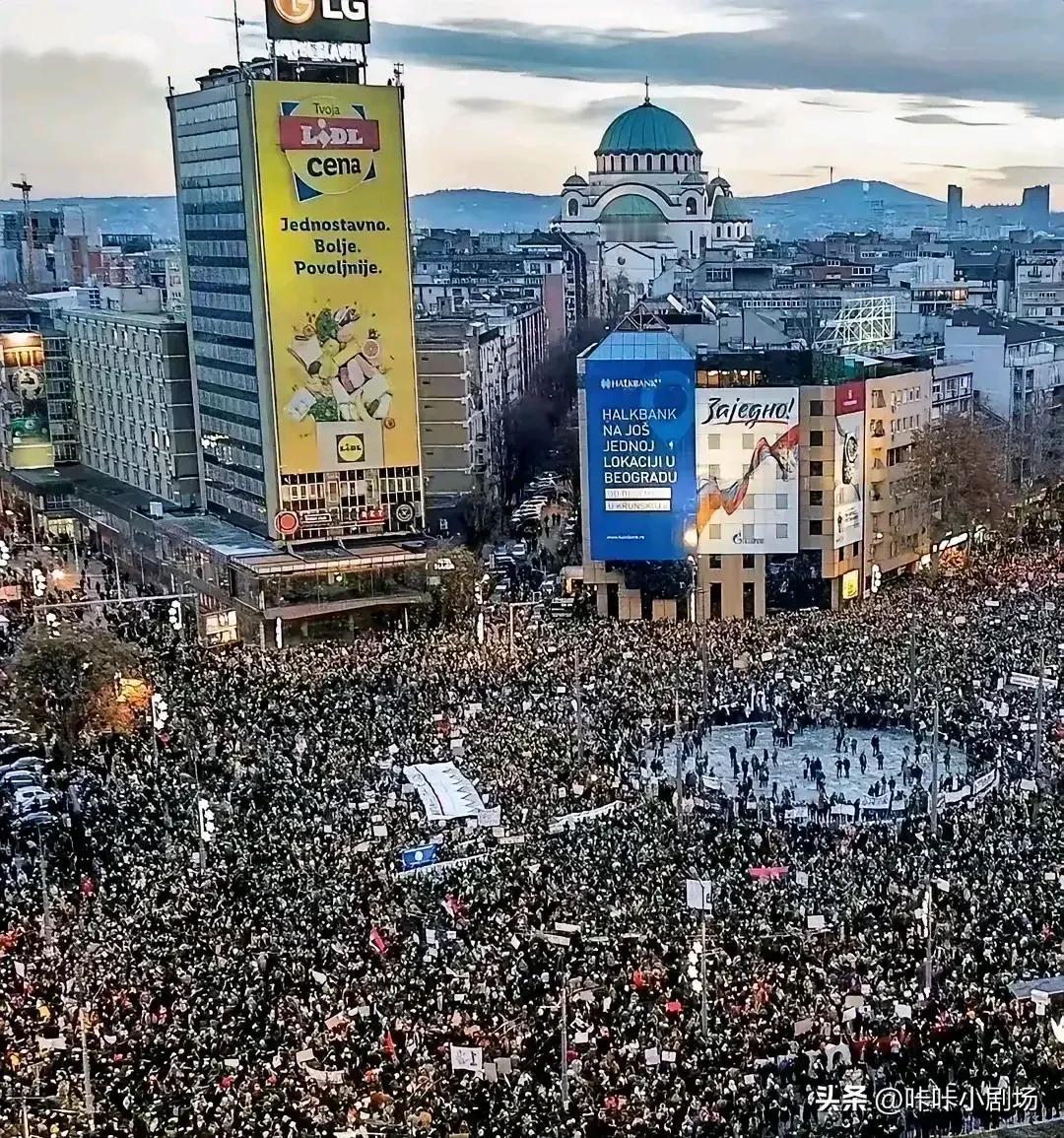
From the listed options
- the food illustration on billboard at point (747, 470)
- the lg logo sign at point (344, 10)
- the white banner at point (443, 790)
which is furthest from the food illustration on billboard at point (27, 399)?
the white banner at point (443, 790)

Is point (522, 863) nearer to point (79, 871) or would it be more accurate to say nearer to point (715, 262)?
point (79, 871)

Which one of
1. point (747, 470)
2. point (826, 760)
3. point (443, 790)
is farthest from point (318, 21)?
point (443, 790)


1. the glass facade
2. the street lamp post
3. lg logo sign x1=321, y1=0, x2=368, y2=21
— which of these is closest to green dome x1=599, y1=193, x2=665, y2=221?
the glass facade

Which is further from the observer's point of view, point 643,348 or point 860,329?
point 860,329

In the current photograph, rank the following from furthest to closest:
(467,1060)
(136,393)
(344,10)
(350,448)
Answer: (136,393) → (344,10) → (350,448) → (467,1060)

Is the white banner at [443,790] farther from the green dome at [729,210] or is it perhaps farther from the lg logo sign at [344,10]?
the green dome at [729,210]

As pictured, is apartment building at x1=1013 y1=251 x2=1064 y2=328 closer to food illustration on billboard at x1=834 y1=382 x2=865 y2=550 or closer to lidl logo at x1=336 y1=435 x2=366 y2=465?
food illustration on billboard at x1=834 y1=382 x2=865 y2=550

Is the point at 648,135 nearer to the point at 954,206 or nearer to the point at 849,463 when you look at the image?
the point at 954,206
